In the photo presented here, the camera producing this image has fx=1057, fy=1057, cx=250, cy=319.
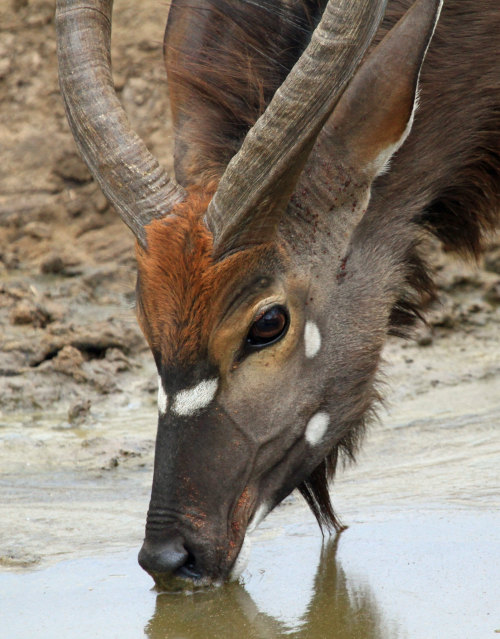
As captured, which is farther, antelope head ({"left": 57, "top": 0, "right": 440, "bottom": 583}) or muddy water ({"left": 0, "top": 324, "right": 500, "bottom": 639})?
antelope head ({"left": 57, "top": 0, "right": 440, "bottom": 583})

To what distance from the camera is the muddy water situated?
144 inches

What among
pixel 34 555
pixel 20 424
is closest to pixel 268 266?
pixel 34 555

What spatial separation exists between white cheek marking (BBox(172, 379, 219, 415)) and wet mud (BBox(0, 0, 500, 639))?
26.9 inches

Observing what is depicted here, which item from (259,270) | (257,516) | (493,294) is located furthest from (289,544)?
(493,294)

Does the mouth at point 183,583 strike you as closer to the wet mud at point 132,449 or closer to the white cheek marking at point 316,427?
the wet mud at point 132,449

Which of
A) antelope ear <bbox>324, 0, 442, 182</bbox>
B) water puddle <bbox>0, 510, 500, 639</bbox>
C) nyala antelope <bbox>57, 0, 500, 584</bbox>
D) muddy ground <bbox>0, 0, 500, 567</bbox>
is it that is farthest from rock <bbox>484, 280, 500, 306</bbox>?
antelope ear <bbox>324, 0, 442, 182</bbox>

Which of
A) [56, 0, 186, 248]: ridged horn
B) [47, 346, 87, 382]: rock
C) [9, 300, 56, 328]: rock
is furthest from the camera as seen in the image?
[9, 300, 56, 328]: rock

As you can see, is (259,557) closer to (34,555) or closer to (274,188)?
(34,555)

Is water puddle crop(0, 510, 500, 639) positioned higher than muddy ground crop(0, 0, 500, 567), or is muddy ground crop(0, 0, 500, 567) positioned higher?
water puddle crop(0, 510, 500, 639)

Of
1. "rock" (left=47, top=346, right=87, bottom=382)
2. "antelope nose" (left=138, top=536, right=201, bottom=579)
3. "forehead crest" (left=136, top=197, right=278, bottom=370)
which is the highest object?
"forehead crest" (left=136, top=197, right=278, bottom=370)

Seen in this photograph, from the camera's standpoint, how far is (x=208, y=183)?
13.6 ft

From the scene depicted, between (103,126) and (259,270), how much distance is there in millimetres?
846

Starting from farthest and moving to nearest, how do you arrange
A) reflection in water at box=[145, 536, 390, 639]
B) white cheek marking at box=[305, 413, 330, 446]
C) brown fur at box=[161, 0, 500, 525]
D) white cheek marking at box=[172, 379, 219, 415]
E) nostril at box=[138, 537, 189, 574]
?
brown fur at box=[161, 0, 500, 525]
white cheek marking at box=[305, 413, 330, 446]
white cheek marking at box=[172, 379, 219, 415]
nostril at box=[138, 537, 189, 574]
reflection in water at box=[145, 536, 390, 639]

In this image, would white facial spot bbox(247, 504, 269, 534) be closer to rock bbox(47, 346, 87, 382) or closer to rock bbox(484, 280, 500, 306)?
rock bbox(47, 346, 87, 382)
